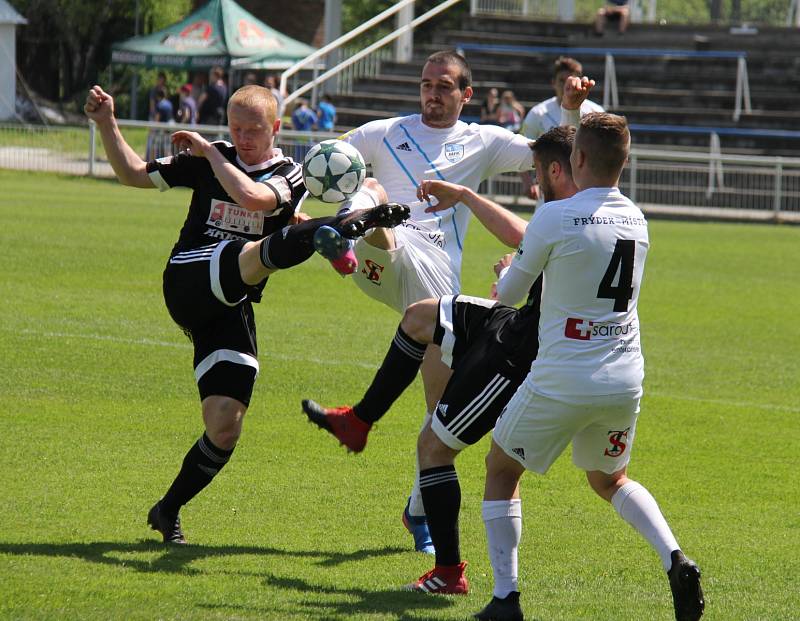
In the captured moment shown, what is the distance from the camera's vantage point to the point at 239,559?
568 centimetres

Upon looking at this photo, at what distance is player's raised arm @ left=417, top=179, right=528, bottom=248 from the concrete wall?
135ft

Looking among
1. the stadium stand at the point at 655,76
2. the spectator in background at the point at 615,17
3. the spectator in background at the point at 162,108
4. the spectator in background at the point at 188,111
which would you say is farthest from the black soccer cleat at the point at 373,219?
the spectator in background at the point at 615,17

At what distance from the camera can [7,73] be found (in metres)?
43.7

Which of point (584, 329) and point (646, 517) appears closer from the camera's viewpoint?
point (584, 329)

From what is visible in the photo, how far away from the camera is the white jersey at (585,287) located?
465cm

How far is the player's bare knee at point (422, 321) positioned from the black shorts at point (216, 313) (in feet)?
2.92

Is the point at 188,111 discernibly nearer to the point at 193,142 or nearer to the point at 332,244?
the point at 193,142

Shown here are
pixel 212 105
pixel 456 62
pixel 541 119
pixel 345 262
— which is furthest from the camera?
pixel 212 105

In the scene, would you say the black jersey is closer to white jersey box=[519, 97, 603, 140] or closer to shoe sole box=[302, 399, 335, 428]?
shoe sole box=[302, 399, 335, 428]

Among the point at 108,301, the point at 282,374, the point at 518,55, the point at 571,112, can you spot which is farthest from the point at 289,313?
the point at 518,55

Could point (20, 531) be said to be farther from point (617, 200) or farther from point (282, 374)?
point (282, 374)

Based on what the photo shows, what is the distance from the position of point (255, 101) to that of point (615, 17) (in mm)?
33097

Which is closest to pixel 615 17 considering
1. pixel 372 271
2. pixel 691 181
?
pixel 691 181

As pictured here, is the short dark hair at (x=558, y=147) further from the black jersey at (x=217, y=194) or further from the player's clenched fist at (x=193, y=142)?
the player's clenched fist at (x=193, y=142)
